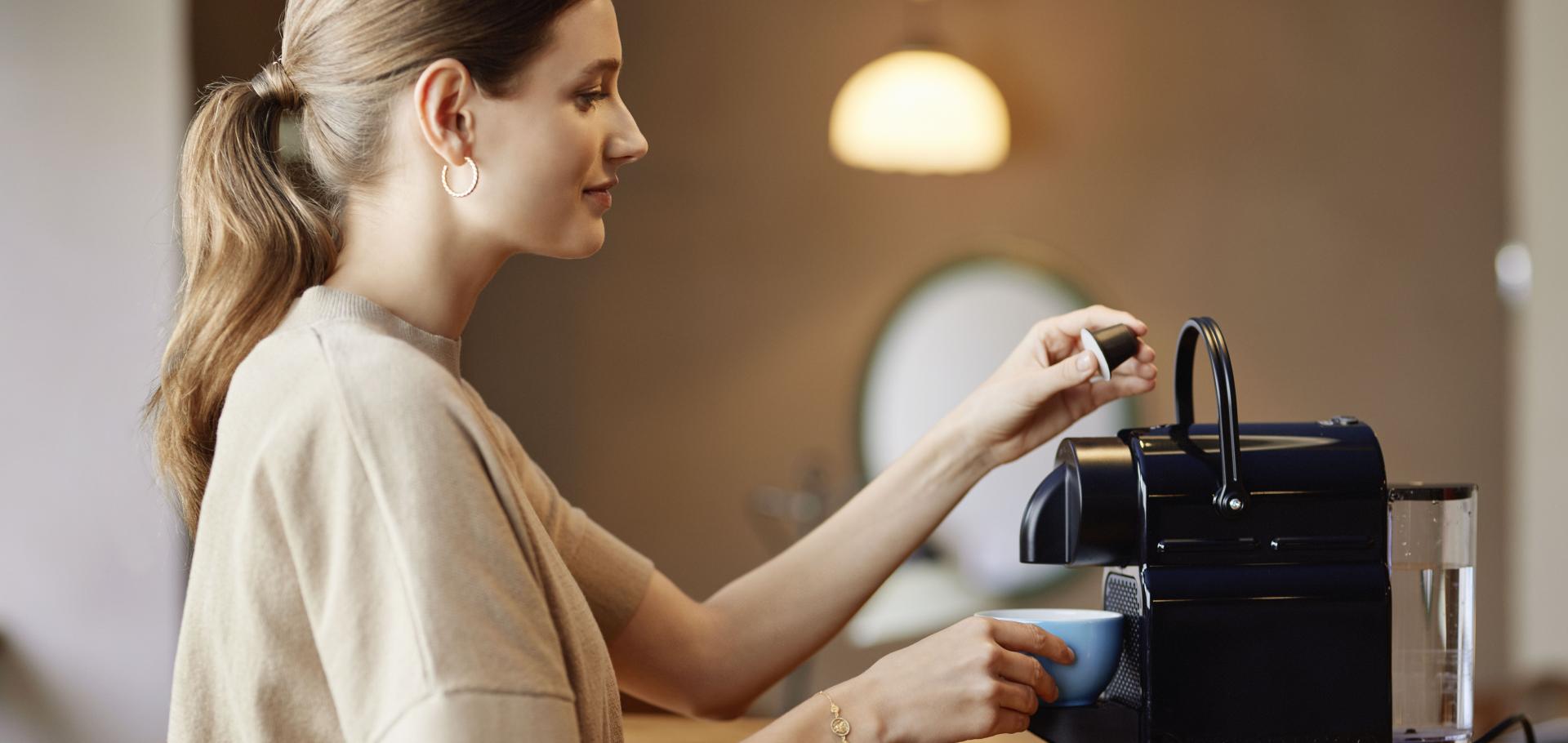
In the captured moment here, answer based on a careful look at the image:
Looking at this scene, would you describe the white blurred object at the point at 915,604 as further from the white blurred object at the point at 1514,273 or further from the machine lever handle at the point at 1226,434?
the machine lever handle at the point at 1226,434

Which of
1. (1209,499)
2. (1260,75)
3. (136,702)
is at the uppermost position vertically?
(1260,75)

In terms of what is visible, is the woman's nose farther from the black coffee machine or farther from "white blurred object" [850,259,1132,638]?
"white blurred object" [850,259,1132,638]

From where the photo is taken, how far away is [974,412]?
1124 mm

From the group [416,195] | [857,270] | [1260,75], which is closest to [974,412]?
[416,195]

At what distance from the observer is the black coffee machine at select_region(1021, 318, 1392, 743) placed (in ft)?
2.50

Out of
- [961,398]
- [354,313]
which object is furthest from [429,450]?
[961,398]

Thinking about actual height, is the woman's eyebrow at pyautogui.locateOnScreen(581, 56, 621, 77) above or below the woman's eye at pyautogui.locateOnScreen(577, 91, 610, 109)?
above

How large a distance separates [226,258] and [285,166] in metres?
0.09

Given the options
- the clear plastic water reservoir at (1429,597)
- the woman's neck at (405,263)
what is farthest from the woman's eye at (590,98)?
the clear plastic water reservoir at (1429,597)

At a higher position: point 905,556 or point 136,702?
point 905,556

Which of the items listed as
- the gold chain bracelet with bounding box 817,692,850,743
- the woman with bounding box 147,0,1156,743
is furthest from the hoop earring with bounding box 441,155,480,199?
the gold chain bracelet with bounding box 817,692,850,743

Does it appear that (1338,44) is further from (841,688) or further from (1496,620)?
(841,688)

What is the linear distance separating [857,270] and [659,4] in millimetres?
798

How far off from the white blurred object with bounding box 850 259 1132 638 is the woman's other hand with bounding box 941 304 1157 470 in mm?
1903
